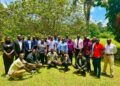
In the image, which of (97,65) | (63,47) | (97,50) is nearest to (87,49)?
(97,50)

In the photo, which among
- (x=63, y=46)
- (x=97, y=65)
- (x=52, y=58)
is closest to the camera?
(x=97, y=65)

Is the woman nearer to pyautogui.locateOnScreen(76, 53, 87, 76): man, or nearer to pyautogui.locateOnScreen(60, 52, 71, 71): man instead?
pyautogui.locateOnScreen(60, 52, 71, 71): man

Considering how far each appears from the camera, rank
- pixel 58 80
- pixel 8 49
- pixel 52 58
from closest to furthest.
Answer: pixel 8 49
pixel 58 80
pixel 52 58

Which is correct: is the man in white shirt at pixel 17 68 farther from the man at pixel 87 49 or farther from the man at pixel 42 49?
the man at pixel 87 49

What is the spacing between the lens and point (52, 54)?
78.7ft

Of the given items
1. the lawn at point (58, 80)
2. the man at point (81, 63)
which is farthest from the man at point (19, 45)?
the man at point (81, 63)

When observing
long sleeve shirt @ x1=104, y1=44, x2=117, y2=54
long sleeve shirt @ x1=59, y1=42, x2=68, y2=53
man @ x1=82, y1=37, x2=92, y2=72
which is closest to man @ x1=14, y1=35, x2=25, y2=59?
long sleeve shirt @ x1=59, y1=42, x2=68, y2=53

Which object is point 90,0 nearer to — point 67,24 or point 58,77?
point 67,24

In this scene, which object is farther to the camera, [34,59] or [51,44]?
[51,44]

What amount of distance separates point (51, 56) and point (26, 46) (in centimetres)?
182

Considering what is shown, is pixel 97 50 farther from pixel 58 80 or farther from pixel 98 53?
pixel 58 80

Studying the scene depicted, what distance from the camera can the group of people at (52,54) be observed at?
2189 cm

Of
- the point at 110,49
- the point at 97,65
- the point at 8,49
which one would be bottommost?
the point at 97,65

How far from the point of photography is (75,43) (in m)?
24.2
